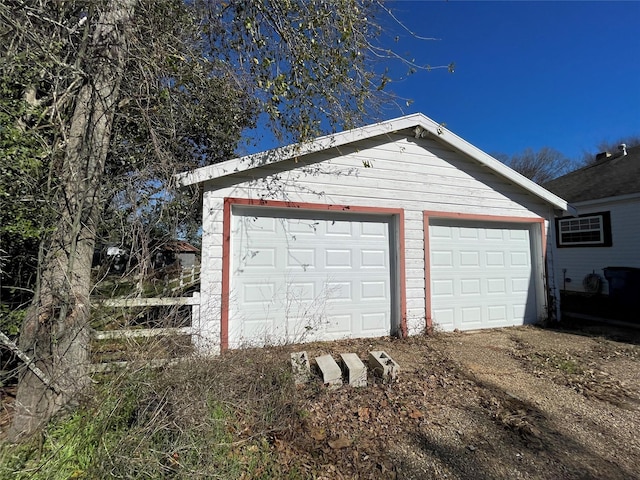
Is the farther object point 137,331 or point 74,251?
point 137,331

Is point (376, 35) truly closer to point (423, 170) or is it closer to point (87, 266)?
point (423, 170)

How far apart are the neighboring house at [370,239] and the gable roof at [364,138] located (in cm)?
2

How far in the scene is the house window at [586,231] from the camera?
10633 millimetres

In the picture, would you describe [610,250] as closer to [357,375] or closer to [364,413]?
[357,375]

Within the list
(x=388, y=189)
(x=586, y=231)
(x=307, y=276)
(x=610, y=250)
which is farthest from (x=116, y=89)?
(x=586, y=231)

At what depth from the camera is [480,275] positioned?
6539mm

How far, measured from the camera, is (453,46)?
486cm

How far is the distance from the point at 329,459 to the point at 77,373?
226 centimetres

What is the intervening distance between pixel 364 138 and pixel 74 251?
441cm

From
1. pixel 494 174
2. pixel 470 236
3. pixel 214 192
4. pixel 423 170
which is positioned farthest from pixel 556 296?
pixel 214 192

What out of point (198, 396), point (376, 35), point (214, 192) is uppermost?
point (376, 35)

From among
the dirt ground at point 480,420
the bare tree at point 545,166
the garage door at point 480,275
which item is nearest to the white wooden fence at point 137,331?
the dirt ground at point 480,420

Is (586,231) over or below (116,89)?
below

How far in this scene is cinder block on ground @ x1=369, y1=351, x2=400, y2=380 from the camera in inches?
146
